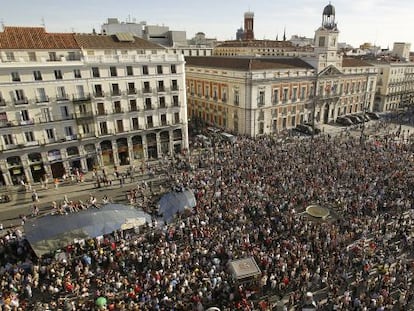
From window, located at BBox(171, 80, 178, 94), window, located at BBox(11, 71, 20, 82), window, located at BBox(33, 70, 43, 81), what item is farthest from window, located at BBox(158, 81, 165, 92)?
window, located at BBox(11, 71, 20, 82)

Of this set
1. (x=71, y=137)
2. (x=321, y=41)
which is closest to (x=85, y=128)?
(x=71, y=137)

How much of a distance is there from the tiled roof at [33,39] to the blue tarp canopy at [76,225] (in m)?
21.9

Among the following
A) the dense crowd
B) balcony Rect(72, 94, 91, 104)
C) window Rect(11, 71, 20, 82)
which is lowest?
the dense crowd

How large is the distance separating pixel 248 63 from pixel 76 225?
38.9 metres

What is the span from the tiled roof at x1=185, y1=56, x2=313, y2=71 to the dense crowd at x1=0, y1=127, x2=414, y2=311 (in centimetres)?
2528

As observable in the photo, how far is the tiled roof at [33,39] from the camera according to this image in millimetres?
34119

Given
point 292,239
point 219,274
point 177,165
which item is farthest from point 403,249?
point 177,165

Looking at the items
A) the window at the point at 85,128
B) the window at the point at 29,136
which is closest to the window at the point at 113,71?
the window at the point at 85,128

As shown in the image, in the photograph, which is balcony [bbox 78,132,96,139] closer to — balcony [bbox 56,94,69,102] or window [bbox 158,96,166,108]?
balcony [bbox 56,94,69,102]

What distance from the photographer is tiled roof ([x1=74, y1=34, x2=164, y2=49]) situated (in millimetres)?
39562

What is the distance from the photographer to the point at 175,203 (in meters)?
27.2

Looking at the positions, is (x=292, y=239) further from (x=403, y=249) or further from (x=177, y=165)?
(x=177, y=165)

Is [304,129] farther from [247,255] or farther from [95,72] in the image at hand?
[247,255]

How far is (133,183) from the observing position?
36.1 meters
